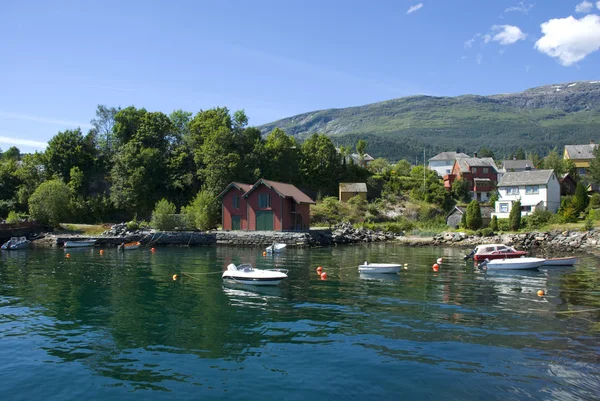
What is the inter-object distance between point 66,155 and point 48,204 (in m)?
16.6

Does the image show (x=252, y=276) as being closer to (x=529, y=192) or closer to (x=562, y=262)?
(x=562, y=262)

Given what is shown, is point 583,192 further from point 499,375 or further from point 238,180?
point 499,375

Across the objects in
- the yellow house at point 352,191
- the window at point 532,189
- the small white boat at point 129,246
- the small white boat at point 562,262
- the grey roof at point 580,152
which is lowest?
the small white boat at point 562,262

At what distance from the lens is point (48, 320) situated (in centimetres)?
2044

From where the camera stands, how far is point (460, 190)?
8919 cm

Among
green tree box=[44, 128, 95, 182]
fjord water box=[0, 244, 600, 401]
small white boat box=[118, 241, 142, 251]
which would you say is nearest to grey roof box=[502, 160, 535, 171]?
fjord water box=[0, 244, 600, 401]

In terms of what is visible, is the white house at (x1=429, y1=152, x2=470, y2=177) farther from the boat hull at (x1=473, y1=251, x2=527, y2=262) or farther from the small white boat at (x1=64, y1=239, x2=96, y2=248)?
the small white boat at (x1=64, y1=239, x2=96, y2=248)

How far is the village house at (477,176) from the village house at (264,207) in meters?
40.0

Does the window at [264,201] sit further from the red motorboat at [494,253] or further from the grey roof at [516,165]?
the grey roof at [516,165]

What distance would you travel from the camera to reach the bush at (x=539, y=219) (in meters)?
61.6

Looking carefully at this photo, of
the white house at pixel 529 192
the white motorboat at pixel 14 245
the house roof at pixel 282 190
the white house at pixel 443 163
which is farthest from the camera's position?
the white house at pixel 443 163

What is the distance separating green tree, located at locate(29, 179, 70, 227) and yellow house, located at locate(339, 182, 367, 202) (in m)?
47.1

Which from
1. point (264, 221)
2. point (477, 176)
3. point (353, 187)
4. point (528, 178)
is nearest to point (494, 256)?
point (264, 221)

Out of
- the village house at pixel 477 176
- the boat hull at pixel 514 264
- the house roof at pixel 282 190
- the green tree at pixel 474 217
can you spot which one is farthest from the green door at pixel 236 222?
the village house at pixel 477 176
